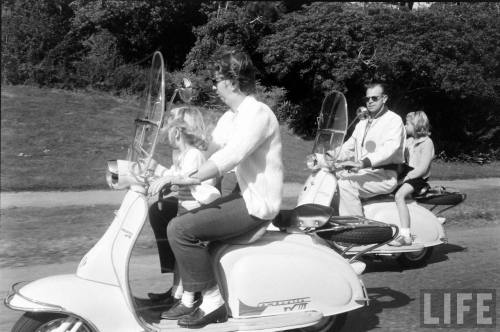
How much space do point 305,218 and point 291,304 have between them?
0.59 meters

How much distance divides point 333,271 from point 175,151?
4.47 feet

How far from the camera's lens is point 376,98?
21.0 ft

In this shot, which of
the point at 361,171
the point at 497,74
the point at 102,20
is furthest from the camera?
the point at 497,74

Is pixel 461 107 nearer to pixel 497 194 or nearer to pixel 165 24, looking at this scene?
pixel 497 194

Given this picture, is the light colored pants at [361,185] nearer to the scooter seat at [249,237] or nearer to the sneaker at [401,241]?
the sneaker at [401,241]

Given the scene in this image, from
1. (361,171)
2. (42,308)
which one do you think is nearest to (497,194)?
(361,171)

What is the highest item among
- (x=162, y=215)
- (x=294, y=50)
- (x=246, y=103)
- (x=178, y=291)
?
(x=294, y=50)

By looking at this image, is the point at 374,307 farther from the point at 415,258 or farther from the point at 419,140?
the point at 419,140

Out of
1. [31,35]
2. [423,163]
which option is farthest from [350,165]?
[31,35]

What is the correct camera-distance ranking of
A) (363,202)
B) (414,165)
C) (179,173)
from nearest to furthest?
(179,173)
(363,202)
(414,165)

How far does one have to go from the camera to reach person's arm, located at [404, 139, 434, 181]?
672 cm

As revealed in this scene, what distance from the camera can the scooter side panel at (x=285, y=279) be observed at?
3.87 m

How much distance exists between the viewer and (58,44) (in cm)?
870

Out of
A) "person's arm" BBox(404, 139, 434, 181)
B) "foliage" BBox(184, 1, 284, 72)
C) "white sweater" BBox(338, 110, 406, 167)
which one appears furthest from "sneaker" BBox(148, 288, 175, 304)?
"person's arm" BBox(404, 139, 434, 181)
